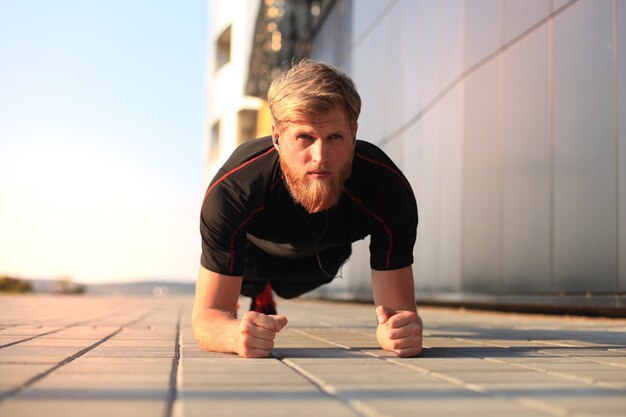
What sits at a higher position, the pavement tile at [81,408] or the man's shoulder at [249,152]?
the man's shoulder at [249,152]

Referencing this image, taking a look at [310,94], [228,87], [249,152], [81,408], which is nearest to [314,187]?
[310,94]

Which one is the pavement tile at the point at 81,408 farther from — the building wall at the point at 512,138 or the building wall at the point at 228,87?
the building wall at the point at 228,87

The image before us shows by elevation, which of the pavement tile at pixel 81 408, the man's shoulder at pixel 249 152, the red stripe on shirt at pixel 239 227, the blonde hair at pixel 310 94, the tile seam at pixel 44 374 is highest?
the blonde hair at pixel 310 94

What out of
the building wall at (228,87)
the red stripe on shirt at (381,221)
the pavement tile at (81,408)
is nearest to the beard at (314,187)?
the red stripe on shirt at (381,221)

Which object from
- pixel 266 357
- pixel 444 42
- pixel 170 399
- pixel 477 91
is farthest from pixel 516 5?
pixel 170 399

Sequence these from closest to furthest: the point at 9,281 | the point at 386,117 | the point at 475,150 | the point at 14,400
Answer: the point at 14,400, the point at 475,150, the point at 386,117, the point at 9,281

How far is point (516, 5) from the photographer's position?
310 inches

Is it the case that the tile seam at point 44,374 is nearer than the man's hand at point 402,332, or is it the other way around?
the tile seam at point 44,374

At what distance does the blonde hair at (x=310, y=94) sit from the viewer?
2.81 metres

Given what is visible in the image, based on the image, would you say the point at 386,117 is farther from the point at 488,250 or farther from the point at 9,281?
the point at 9,281

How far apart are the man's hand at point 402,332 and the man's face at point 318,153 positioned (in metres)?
0.49

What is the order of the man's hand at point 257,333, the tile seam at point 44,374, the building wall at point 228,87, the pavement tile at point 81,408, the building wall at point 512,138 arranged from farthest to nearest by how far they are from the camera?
the building wall at point 228,87, the building wall at point 512,138, the man's hand at point 257,333, the tile seam at point 44,374, the pavement tile at point 81,408

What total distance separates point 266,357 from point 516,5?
6.08m

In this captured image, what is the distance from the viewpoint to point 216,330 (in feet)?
9.65
